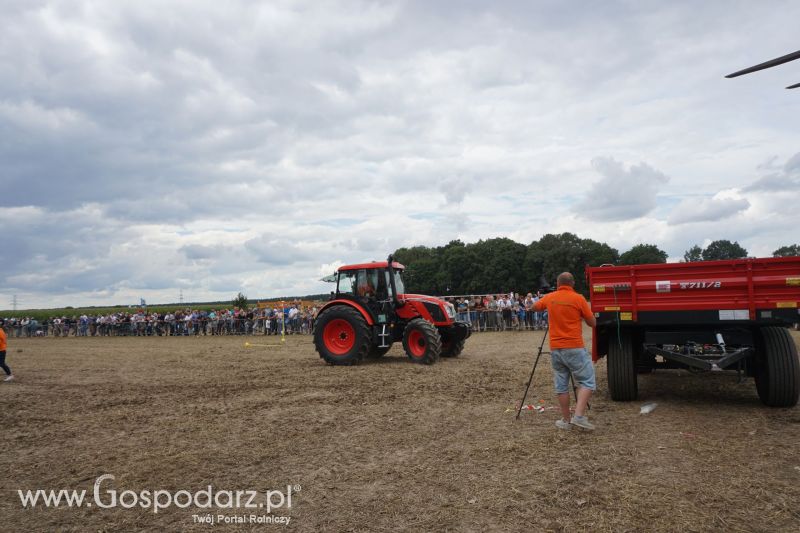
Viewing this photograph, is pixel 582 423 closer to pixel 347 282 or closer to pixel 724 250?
pixel 347 282

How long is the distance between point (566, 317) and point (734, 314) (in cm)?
231

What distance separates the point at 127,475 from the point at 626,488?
14.8 ft

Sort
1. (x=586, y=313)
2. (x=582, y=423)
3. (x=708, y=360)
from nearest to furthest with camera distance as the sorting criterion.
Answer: (x=582, y=423) < (x=586, y=313) < (x=708, y=360)

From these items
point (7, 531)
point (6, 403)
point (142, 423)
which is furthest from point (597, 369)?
point (6, 403)

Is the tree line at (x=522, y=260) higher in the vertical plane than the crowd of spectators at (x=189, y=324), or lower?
higher

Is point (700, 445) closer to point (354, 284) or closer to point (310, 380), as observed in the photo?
point (310, 380)

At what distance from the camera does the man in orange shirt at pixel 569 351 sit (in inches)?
243

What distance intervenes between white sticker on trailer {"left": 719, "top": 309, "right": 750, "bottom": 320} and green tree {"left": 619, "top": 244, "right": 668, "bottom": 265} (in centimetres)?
6802

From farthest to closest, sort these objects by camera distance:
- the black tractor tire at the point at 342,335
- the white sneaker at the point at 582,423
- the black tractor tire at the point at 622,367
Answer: the black tractor tire at the point at 342,335 < the black tractor tire at the point at 622,367 < the white sneaker at the point at 582,423

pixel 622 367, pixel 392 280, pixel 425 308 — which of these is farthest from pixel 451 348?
pixel 622 367

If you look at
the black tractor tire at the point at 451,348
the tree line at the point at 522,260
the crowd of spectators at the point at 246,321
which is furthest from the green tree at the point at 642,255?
the black tractor tire at the point at 451,348

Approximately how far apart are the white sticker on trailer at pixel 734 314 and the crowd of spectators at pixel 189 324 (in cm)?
2248

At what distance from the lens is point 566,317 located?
20.6 ft

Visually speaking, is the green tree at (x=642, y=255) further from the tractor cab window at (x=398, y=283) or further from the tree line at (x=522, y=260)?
the tractor cab window at (x=398, y=283)
